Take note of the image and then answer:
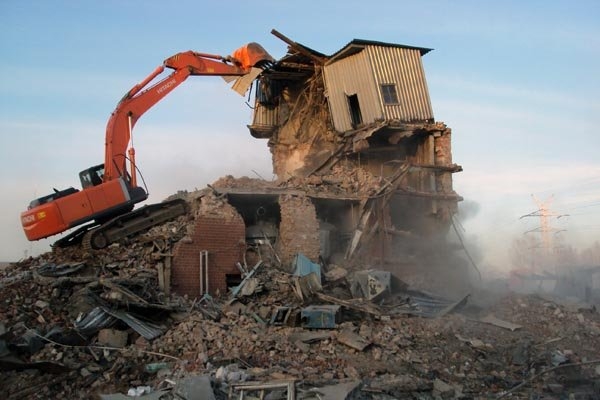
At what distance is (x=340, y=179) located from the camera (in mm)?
16453

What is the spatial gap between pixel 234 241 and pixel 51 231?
13.9 feet

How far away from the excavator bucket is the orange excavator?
1.61 metres

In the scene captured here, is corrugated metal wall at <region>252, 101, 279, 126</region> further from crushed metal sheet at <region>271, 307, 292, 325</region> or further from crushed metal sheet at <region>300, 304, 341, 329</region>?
crushed metal sheet at <region>300, 304, 341, 329</region>

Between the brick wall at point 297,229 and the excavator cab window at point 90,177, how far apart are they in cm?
471

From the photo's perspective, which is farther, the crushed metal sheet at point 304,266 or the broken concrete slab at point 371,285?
the crushed metal sheet at point 304,266

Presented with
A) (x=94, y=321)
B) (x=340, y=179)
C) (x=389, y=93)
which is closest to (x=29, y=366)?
(x=94, y=321)

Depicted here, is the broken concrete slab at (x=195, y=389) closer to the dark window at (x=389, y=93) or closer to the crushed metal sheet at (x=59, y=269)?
the crushed metal sheet at (x=59, y=269)

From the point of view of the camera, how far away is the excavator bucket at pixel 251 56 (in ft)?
53.3

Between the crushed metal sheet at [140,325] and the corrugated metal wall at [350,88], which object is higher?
the corrugated metal wall at [350,88]

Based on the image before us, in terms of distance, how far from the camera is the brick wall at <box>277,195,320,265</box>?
14.1 m

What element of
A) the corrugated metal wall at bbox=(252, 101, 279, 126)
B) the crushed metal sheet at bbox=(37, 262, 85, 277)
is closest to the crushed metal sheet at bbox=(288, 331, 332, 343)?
the crushed metal sheet at bbox=(37, 262, 85, 277)

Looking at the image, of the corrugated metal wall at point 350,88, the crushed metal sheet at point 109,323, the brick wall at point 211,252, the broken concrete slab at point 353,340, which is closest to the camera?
the broken concrete slab at point 353,340

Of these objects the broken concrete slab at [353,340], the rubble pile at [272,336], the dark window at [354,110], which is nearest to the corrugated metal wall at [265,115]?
the dark window at [354,110]

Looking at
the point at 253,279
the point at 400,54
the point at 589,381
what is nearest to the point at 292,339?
the point at 253,279
